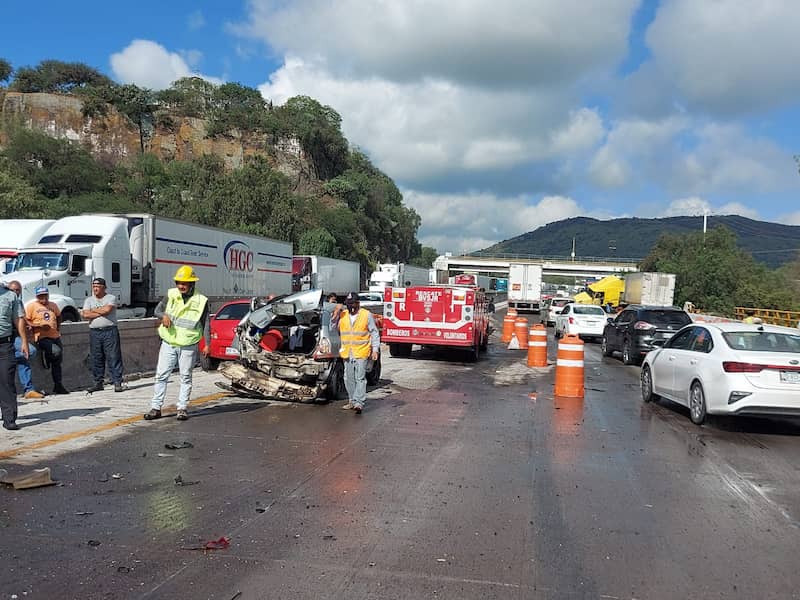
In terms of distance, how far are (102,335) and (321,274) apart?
104 feet

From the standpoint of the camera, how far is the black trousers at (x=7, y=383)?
7.79 meters

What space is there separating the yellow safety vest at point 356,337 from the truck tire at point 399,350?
30.1ft

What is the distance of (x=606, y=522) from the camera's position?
18.0ft

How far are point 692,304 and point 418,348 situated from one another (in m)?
34.4

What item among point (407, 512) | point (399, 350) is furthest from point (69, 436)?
point (399, 350)

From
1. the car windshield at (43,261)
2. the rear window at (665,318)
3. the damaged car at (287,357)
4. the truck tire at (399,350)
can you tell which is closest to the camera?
the damaged car at (287,357)

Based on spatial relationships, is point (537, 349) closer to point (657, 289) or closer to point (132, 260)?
point (132, 260)

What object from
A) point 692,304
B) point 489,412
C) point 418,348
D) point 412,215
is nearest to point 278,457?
point 489,412

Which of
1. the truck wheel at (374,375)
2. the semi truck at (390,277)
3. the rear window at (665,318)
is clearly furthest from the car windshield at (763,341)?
the semi truck at (390,277)

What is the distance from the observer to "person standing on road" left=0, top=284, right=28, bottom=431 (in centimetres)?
779

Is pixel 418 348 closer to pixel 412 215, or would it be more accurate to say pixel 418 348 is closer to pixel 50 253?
pixel 50 253

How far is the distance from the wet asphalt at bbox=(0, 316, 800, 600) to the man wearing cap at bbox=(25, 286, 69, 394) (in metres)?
2.86

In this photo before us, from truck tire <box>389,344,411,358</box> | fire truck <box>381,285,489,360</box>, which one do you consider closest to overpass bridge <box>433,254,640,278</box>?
truck tire <box>389,344,411,358</box>

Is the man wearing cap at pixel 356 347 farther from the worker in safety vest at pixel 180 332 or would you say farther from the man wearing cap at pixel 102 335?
the man wearing cap at pixel 102 335
